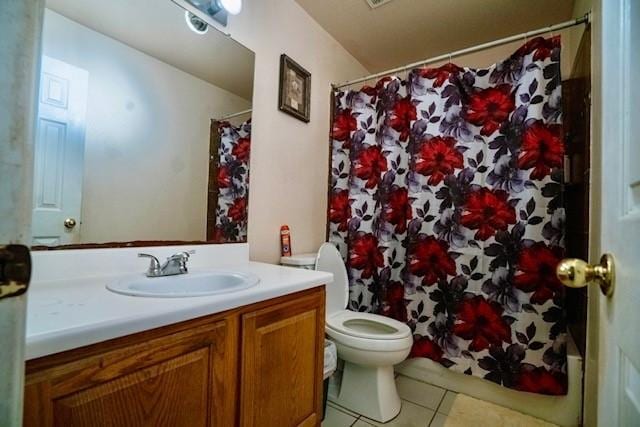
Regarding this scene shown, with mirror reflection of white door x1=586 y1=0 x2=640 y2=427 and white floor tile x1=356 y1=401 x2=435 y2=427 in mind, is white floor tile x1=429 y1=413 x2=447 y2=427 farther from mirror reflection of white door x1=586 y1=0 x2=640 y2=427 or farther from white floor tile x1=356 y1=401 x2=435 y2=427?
mirror reflection of white door x1=586 y1=0 x2=640 y2=427

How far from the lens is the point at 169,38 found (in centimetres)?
122

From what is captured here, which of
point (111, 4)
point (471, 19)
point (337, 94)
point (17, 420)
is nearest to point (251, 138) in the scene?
point (111, 4)

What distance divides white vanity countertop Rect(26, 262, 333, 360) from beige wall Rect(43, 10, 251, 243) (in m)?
0.25

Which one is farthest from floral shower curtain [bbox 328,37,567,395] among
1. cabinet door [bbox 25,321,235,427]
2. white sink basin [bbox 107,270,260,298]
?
cabinet door [bbox 25,321,235,427]

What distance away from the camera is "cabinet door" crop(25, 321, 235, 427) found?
0.55m

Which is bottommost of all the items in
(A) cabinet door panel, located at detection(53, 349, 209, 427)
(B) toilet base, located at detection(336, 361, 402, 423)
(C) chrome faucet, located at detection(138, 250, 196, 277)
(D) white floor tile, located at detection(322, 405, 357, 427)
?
(D) white floor tile, located at detection(322, 405, 357, 427)

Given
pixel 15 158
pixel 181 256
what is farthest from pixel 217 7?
pixel 15 158

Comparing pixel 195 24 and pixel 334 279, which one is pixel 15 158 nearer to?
pixel 195 24

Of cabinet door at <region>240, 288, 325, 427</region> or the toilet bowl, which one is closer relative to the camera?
cabinet door at <region>240, 288, 325, 427</region>

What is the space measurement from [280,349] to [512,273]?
124cm

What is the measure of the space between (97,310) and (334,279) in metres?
1.23

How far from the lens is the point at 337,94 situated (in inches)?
84.4

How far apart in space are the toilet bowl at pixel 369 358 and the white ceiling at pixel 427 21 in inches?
60.3

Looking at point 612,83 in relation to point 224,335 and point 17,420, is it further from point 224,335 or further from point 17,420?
point 224,335
